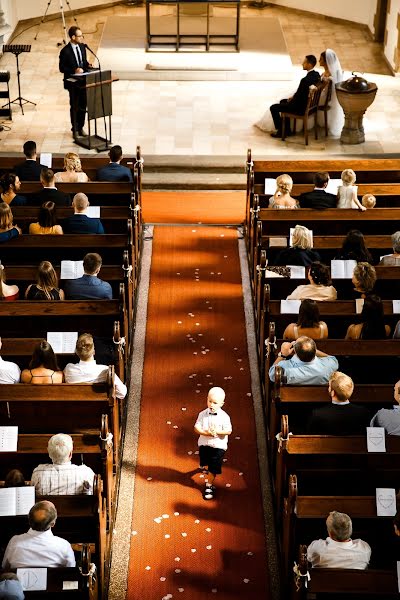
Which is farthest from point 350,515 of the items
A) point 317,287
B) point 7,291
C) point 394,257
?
point 7,291

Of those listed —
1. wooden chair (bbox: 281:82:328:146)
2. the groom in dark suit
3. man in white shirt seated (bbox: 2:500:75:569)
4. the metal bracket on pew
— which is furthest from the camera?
wooden chair (bbox: 281:82:328:146)

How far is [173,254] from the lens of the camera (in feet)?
34.0

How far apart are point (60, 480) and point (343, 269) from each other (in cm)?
341

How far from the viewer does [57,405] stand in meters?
6.35

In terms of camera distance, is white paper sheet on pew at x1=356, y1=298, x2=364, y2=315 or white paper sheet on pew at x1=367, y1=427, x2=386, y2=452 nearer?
white paper sheet on pew at x1=367, y1=427, x2=386, y2=452

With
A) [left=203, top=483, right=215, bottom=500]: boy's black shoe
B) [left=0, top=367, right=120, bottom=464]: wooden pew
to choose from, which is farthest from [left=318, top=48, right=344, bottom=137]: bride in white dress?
[left=0, top=367, right=120, bottom=464]: wooden pew

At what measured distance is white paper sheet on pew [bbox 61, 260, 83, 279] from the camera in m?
8.05

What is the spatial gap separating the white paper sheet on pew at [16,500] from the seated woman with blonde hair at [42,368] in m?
1.20

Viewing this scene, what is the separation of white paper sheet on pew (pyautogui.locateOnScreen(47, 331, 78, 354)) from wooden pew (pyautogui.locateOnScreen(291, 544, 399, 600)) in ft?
8.86

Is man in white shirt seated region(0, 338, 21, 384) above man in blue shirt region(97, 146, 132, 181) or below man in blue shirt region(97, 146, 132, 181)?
above

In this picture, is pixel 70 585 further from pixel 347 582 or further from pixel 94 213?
pixel 94 213

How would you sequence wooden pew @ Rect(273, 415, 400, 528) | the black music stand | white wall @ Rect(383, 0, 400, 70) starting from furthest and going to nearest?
white wall @ Rect(383, 0, 400, 70) → the black music stand → wooden pew @ Rect(273, 415, 400, 528)

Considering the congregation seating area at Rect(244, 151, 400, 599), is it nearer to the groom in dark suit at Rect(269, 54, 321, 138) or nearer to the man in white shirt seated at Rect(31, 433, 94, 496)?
the man in white shirt seated at Rect(31, 433, 94, 496)

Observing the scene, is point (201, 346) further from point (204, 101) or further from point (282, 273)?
point (204, 101)
